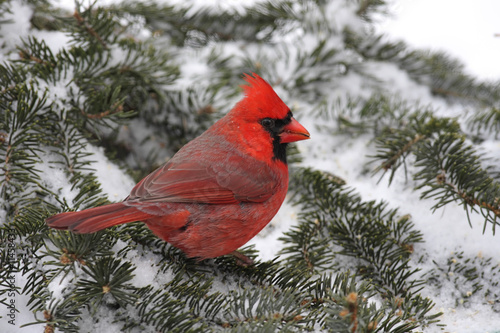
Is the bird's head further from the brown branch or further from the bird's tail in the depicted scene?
the bird's tail

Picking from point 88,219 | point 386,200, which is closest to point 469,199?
point 386,200

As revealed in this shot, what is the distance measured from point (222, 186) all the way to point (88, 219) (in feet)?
2.18

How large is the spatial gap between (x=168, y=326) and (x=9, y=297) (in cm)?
54

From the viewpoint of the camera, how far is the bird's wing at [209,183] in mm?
1857

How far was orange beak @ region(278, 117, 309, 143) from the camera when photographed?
84.4 inches

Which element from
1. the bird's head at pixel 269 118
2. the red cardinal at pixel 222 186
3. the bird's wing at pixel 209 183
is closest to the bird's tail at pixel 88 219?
the red cardinal at pixel 222 186

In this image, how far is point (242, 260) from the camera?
183 centimetres

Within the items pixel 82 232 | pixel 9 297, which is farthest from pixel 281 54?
pixel 9 297

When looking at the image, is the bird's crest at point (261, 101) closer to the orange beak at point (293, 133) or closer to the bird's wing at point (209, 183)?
the orange beak at point (293, 133)

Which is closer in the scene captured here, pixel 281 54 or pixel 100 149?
pixel 100 149

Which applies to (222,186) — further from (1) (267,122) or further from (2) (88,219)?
(2) (88,219)

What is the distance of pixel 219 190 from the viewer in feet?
6.39

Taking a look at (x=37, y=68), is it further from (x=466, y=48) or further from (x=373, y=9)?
(x=466, y=48)

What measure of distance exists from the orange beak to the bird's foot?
623 mm
